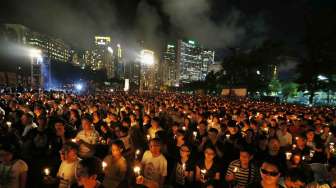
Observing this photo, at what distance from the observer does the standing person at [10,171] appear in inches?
202

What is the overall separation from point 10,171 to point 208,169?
3006 millimetres

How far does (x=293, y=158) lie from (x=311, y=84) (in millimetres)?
31215

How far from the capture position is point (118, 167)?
5586 mm

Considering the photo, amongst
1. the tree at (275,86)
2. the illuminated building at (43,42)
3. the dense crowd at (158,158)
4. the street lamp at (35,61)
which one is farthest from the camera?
the illuminated building at (43,42)

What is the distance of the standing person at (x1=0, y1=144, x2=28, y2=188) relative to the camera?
513cm

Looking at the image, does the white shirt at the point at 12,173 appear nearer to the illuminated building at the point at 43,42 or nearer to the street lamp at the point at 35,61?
the street lamp at the point at 35,61

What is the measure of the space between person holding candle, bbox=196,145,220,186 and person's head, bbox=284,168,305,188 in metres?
1.50

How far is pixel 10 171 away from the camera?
5176 millimetres

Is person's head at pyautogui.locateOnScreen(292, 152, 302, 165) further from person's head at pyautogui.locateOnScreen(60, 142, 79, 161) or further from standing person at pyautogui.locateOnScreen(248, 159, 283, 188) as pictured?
person's head at pyautogui.locateOnScreen(60, 142, 79, 161)

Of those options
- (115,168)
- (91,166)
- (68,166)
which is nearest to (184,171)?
(115,168)

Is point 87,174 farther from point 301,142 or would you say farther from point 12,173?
point 301,142

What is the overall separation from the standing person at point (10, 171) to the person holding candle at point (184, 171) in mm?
2397

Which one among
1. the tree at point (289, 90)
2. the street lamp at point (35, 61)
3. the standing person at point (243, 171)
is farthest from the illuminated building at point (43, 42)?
the standing person at point (243, 171)

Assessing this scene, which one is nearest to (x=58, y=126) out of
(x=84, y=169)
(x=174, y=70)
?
(x=84, y=169)
